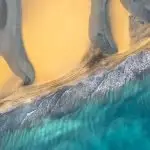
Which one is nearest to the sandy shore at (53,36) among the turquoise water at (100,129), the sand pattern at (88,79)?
the sand pattern at (88,79)

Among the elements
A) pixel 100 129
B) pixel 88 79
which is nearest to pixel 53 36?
pixel 88 79

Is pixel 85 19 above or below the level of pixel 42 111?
above

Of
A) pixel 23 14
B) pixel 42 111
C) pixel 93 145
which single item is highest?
pixel 23 14

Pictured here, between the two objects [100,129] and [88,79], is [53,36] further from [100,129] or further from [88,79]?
[100,129]

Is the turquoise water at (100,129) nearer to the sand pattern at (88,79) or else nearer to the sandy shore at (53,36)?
the sand pattern at (88,79)

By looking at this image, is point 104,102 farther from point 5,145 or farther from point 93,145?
point 5,145

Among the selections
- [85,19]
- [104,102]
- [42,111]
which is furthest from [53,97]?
[85,19]
